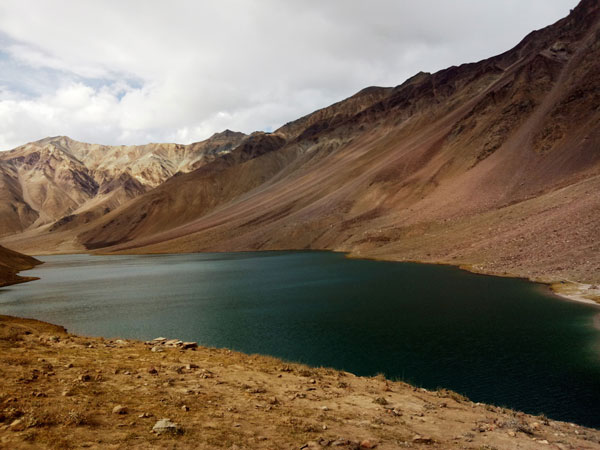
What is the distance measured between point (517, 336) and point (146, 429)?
76.2 feet

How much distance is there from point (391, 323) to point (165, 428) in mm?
22603

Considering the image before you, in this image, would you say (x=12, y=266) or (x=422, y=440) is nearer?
(x=422, y=440)

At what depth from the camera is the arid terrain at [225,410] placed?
32.9 ft

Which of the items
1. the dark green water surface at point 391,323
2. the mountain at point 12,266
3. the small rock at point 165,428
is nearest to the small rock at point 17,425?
the small rock at point 165,428

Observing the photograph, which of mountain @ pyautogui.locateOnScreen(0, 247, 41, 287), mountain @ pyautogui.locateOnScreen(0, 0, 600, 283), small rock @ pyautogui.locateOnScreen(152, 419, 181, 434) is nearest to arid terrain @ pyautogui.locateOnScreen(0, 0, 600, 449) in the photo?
small rock @ pyautogui.locateOnScreen(152, 419, 181, 434)

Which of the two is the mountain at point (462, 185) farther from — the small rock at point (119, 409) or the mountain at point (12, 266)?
the small rock at point (119, 409)

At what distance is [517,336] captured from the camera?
2594 cm

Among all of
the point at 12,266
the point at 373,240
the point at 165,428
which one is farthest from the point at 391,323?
the point at 12,266

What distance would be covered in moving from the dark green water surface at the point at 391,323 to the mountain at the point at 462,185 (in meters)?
12.0

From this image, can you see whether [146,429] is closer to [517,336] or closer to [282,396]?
[282,396]

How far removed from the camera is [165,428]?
402 inches

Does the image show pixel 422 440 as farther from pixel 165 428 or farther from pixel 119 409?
pixel 119 409

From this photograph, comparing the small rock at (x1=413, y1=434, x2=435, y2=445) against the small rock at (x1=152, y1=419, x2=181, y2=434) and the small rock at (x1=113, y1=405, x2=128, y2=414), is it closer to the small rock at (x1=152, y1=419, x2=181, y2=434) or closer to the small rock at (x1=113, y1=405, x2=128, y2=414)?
the small rock at (x1=152, y1=419, x2=181, y2=434)

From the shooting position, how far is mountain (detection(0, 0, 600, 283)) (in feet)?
189
